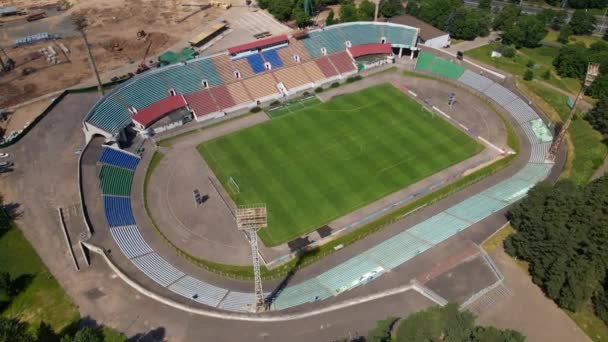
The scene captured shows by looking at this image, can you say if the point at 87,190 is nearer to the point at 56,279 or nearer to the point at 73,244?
the point at 73,244

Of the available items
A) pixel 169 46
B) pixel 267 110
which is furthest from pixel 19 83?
pixel 267 110

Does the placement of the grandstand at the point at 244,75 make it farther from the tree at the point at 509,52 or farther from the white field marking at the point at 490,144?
the white field marking at the point at 490,144

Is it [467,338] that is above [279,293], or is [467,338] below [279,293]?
above

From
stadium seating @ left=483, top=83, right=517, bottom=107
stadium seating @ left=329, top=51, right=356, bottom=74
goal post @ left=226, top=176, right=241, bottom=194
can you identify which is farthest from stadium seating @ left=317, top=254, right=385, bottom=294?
stadium seating @ left=329, top=51, right=356, bottom=74

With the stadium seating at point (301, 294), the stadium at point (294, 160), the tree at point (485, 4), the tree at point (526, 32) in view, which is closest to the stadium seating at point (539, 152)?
the stadium at point (294, 160)

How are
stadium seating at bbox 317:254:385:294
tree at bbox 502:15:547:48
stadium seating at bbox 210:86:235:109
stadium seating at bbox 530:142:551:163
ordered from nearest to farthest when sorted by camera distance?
1. stadium seating at bbox 317:254:385:294
2. stadium seating at bbox 530:142:551:163
3. stadium seating at bbox 210:86:235:109
4. tree at bbox 502:15:547:48

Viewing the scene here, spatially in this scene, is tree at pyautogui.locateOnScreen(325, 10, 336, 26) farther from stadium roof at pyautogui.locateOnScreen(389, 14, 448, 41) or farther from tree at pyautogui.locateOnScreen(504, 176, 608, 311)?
tree at pyautogui.locateOnScreen(504, 176, 608, 311)
